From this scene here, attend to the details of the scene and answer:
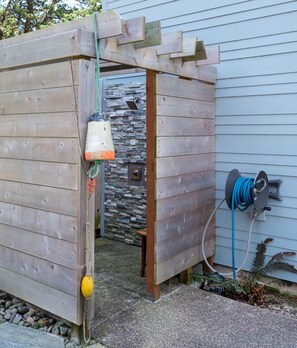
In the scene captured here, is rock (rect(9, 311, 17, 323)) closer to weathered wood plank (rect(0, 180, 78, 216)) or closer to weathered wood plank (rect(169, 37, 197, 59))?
weathered wood plank (rect(0, 180, 78, 216))

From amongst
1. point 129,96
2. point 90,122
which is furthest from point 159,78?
point 129,96

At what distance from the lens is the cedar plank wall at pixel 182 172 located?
3170 mm

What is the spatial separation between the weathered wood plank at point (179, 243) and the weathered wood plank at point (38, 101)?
4.58ft

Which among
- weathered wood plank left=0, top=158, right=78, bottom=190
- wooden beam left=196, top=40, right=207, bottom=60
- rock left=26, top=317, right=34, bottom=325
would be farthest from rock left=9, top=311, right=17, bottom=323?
wooden beam left=196, top=40, right=207, bottom=60

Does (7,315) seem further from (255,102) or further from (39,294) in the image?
(255,102)

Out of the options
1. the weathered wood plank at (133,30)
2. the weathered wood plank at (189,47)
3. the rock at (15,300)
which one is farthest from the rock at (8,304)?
the weathered wood plank at (189,47)

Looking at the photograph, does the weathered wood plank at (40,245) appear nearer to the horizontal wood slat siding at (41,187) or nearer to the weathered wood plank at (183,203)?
the horizontal wood slat siding at (41,187)

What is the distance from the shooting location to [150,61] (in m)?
2.96

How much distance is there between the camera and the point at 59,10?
13344 millimetres

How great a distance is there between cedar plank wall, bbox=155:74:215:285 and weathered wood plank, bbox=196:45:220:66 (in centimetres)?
21

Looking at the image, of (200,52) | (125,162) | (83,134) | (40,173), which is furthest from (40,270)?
(125,162)

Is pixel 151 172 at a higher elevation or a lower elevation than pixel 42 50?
lower

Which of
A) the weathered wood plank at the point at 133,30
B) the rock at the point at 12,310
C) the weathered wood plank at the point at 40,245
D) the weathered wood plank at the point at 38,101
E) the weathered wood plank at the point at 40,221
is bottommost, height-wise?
the rock at the point at 12,310

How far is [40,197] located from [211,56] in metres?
2.05
